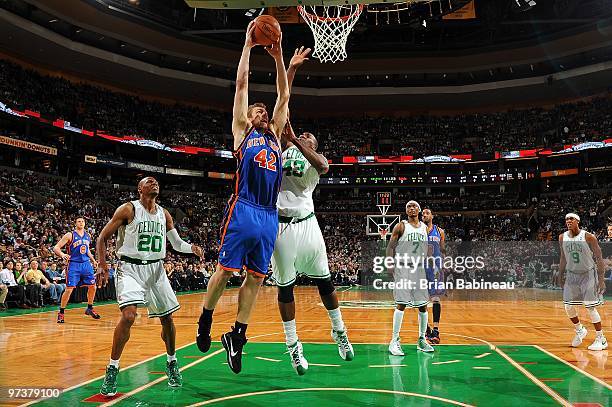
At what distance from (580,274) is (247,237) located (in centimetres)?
623

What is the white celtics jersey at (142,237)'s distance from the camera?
514cm

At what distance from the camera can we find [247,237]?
14.1 ft

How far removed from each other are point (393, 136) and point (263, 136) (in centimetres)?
3515

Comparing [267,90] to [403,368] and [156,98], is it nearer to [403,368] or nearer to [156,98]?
[156,98]

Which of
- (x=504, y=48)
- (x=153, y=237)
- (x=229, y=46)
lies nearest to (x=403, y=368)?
(x=153, y=237)

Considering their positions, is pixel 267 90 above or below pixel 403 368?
above

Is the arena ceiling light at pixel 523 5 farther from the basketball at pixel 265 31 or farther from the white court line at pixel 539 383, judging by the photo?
the basketball at pixel 265 31

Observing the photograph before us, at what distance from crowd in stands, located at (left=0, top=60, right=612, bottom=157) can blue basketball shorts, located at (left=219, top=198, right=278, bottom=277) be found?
26.2 meters

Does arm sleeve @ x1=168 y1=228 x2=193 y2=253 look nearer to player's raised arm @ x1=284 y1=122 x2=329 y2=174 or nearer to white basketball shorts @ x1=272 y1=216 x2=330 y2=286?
white basketball shorts @ x1=272 y1=216 x2=330 y2=286

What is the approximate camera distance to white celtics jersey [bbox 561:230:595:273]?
8.10 metres

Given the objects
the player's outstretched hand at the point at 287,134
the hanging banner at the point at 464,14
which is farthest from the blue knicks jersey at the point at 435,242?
the hanging banner at the point at 464,14

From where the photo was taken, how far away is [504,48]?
3334 cm

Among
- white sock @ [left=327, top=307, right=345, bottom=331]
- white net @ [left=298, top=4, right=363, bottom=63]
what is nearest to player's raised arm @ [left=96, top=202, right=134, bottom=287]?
white sock @ [left=327, top=307, right=345, bottom=331]

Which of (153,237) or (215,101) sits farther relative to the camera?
(215,101)
